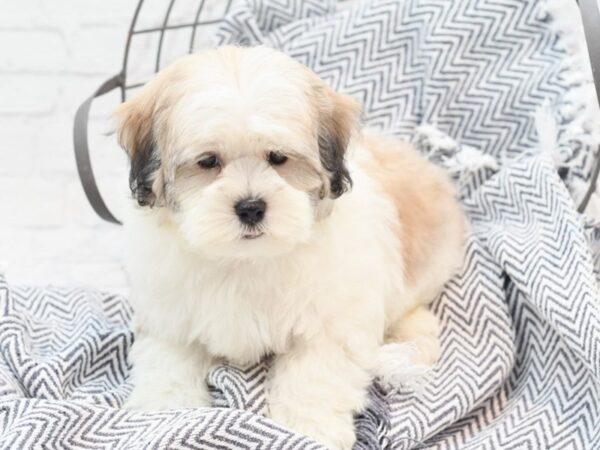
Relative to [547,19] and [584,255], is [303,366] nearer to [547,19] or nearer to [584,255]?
[584,255]

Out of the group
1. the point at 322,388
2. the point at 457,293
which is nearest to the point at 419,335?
the point at 457,293

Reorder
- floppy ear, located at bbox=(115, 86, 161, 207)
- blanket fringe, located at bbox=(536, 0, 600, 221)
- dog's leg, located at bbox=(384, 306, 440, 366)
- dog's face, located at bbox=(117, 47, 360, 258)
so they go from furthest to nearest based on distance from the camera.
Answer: blanket fringe, located at bbox=(536, 0, 600, 221), dog's leg, located at bbox=(384, 306, 440, 366), floppy ear, located at bbox=(115, 86, 161, 207), dog's face, located at bbox=(117, 47, 360, 258)

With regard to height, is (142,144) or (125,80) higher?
(142,144)

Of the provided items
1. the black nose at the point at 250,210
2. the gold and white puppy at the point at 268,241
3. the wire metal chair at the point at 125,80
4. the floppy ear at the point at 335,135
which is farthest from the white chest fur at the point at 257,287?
the wire metal chair at the point at 125,80

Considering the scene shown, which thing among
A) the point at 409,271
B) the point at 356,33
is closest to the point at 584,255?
the point at 409,271

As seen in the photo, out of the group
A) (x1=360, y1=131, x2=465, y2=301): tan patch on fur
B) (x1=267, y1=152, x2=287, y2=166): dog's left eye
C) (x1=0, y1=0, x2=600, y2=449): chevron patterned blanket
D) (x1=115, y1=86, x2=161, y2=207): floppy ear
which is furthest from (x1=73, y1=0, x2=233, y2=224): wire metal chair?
(x1=267, y1=152, x2=287, y2=166): dog's left eye

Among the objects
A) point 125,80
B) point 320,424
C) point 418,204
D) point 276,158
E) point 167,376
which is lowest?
point 167,376

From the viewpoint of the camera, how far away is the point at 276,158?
1.90 meters

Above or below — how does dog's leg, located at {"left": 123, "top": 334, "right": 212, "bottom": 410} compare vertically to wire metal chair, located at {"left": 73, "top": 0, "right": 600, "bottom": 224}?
below

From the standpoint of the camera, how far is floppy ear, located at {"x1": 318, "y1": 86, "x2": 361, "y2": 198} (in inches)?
78.5

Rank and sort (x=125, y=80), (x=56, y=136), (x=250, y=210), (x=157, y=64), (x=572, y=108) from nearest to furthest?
(x=250, y=210) → (x=572, y=108) → (x=125, y=80) → (x=157, y=64) → (x=56, y=136)

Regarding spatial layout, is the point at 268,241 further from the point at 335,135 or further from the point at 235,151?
the point at 335,135

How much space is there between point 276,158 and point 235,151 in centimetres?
9

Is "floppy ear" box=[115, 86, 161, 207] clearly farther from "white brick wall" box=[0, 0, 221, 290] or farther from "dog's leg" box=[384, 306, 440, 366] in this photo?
"white brick wall" box=[0, 0, 221, 290]
